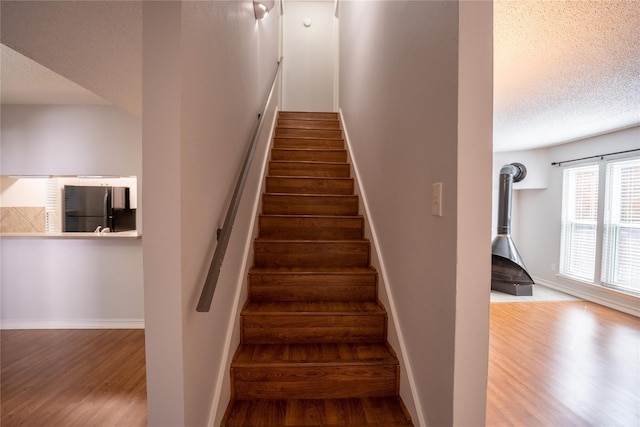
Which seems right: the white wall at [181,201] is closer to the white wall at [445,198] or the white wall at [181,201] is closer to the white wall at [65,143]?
the white wall at [445,198]

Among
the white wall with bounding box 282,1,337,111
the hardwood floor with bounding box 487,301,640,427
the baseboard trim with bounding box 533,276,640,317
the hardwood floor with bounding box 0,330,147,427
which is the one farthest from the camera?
the white wall with bounding box 282,1,337,111

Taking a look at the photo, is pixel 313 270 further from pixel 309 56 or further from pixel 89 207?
pixel 309 56

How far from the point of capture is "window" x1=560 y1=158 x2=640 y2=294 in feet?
12.5

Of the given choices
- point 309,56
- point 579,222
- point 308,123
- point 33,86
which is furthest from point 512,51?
point 33,86

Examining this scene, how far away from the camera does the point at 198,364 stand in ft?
3.67

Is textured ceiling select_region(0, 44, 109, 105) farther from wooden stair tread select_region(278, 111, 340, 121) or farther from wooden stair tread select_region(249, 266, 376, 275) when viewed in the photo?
wooden stair tread select_region(249, 266, 376, 275)

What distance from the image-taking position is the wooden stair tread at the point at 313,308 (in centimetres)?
171

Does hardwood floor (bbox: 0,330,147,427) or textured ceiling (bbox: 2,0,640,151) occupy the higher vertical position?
textured ceiling (bbox: 2,0,640,151)

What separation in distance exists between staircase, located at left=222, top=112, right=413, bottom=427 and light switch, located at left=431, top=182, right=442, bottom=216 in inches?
35.3

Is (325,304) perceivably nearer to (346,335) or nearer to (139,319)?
(346,335)

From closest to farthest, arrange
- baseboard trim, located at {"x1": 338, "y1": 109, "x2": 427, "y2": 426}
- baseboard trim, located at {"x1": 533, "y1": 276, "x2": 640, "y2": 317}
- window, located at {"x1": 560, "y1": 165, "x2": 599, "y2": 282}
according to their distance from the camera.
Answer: baseboard trim, located at {"x1": 338, "y1": 109, "x2": 427, "y2": 426}
baseboard trim, located at {"x1": 533, "y1": 276, "x2": 640, "y2": 317}
window, located at {"x1": 560, "y1": 165, "x2": 599, "y2": 282}

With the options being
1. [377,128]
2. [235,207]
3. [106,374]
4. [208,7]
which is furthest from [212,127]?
[106,374]

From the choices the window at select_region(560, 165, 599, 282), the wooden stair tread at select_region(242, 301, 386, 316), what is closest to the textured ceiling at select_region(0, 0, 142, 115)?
the wooden stair tread at select_region(242, 301, 386, 316)

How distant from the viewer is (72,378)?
7.25 feet
